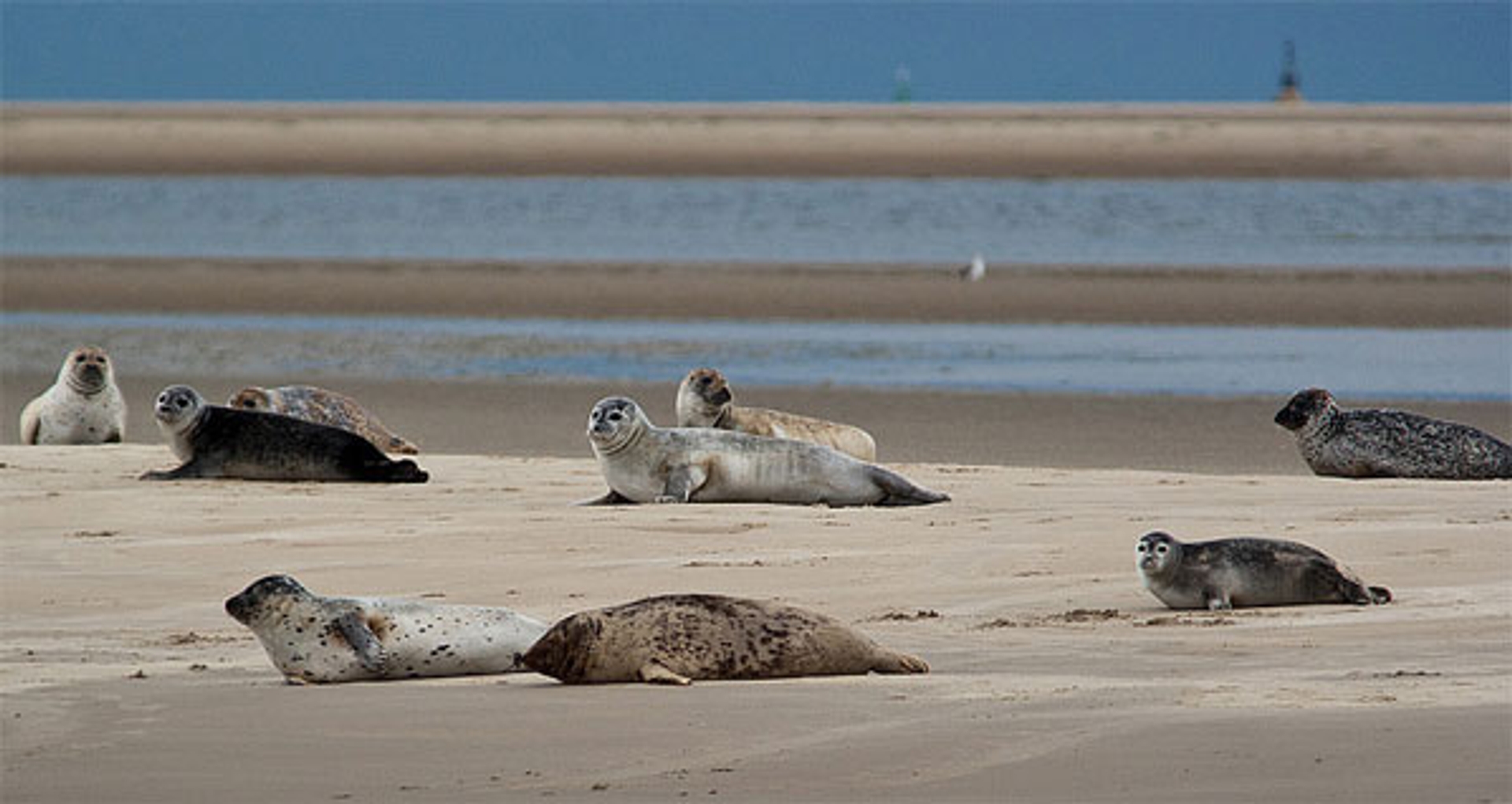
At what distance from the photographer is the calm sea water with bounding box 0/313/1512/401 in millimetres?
18719

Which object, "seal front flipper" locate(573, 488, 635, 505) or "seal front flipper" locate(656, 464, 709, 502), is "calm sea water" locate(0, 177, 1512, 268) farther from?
"seal front flipper" locate(573, 488, 635, 505)

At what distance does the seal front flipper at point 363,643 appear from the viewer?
7.02 metres

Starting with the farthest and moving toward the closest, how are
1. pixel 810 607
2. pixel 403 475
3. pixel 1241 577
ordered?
pixel 403 475 < pixel 810 607 < pixel 1241 577

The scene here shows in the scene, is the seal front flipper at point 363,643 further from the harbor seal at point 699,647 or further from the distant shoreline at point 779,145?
the distant shoreline at point 779,145

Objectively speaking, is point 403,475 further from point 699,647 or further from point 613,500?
point 699,647

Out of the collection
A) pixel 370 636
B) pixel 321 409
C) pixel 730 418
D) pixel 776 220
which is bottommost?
pixel 370 636

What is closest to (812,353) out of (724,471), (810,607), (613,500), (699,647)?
(724,471)

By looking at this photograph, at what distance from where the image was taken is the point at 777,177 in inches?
1992

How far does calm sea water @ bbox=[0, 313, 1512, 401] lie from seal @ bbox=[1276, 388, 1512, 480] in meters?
4.75

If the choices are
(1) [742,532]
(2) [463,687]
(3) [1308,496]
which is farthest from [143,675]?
(3) [1308,496]

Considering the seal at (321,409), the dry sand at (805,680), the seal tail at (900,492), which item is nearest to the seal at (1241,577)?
the dry sand at (805,680)

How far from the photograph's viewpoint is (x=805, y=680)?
693 cm

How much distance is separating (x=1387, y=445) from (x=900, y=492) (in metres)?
2.78

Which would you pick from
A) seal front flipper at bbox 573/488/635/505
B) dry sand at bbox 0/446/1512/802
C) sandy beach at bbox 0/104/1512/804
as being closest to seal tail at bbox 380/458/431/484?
dry sand at bbox 0/446/1512/802
